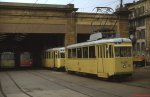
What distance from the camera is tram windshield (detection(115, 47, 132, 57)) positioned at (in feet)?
88.0

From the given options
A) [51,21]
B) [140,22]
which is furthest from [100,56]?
[140,22]

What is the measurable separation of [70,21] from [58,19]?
1608mm

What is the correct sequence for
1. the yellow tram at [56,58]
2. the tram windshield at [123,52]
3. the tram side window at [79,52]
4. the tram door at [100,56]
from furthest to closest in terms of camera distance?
the yellow tram at [56,58] → the tram side window at [79,52] → the tram door at [100,56] → the tram windshield at [123,52]

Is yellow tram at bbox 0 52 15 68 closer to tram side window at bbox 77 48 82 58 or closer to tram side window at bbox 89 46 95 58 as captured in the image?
tram side window at bbox 77 48 82 58

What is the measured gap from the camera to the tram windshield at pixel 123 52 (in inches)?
1056

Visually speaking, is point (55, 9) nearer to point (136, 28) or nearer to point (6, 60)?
point (6, 60)

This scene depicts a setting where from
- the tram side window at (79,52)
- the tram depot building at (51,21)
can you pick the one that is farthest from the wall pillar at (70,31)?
the tram side window at (79,52)

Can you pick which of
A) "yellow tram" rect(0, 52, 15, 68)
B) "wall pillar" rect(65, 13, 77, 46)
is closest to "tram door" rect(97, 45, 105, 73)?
"wall pillar" rect(65, 13, 77, 46)

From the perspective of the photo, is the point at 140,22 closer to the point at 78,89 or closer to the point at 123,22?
the point at 123,22

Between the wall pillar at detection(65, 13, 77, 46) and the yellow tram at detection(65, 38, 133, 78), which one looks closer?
the yellow tram at detection(65, 38, 133, 78)

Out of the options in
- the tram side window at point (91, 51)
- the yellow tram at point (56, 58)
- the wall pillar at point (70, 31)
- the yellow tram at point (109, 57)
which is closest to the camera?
the yellow tram at point (109, 57)

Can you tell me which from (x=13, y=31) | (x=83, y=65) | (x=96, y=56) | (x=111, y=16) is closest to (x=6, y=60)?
(x=13, y=31)

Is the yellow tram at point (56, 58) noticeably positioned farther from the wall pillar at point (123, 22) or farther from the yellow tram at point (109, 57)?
the yellow tram at point (109, 57)

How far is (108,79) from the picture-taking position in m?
28.9
